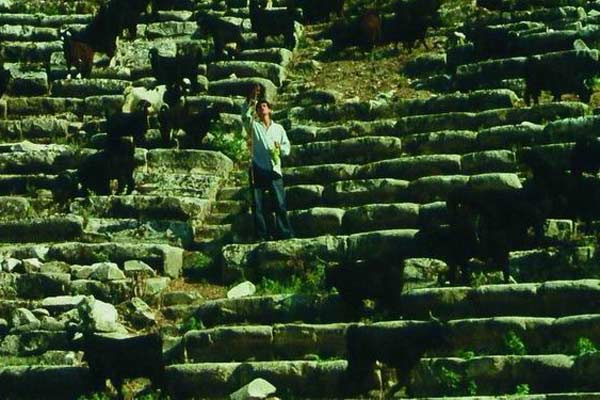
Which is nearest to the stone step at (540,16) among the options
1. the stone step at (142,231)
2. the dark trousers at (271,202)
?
the dark trousers at (271,202)

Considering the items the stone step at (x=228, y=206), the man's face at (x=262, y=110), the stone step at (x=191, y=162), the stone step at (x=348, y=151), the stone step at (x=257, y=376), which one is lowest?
the stone step at (x=257, y=376)

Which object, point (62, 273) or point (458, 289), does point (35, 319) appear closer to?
point (62, 273)

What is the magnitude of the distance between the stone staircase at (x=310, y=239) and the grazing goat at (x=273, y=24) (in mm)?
548

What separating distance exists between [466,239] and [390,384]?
9.01 feet

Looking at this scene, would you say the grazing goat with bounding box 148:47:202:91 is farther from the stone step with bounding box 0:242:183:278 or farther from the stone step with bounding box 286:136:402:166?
the stone step with bounding box 0:242:183:278

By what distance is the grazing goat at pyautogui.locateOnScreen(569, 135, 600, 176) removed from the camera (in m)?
22.8

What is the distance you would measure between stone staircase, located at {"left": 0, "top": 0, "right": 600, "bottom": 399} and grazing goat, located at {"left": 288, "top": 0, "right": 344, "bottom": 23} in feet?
5.69

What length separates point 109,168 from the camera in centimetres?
2495

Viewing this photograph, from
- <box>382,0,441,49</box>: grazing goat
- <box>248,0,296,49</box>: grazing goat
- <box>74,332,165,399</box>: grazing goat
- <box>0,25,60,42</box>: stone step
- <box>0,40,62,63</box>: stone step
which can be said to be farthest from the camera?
<box>0,25,60,42</box>: stone step

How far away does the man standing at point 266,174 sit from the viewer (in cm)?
2319

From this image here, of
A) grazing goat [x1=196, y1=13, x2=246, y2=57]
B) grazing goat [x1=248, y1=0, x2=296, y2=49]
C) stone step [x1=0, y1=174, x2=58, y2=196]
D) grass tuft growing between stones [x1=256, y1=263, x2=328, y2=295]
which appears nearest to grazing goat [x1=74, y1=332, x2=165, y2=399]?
grass tuft growing between stones [x1=256, y1=263, x2=328, y2=295]

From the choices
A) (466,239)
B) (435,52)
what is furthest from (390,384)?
(435,52)

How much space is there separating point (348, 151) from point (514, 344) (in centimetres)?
743

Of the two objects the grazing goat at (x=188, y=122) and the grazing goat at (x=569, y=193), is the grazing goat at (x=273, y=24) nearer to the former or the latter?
the grazing goat at (x=188, y=122)
